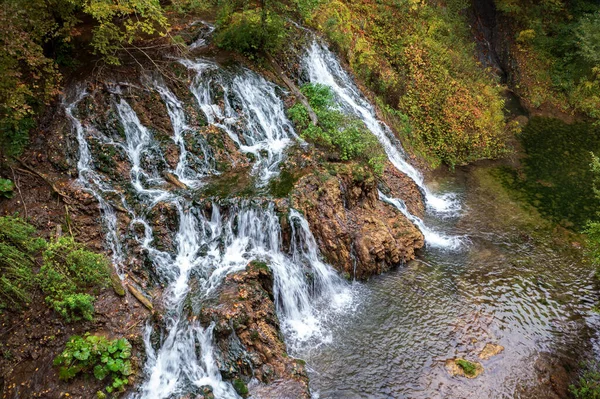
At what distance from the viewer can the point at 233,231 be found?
27.5ft

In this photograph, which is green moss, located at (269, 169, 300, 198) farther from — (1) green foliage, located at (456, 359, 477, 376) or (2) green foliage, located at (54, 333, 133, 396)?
(1) green foliage, located at (456, 359, 477, 376)

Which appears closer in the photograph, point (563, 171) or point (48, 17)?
point (48, 17)

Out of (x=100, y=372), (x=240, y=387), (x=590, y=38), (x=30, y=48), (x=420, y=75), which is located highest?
(x=590, y=38)

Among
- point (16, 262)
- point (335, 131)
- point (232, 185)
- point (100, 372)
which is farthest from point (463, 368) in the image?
point (16, 262)

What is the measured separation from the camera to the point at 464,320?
8.09 m

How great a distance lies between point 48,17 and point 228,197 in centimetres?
549

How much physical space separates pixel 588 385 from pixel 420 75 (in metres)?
12.1

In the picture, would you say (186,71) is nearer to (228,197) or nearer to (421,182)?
(228,197)

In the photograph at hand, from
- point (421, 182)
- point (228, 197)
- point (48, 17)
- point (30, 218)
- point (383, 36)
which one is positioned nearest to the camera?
point (30, 218)

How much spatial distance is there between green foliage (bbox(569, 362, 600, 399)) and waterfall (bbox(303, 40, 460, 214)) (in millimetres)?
5791

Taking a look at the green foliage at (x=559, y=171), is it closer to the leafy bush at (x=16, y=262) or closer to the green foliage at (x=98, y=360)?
the green foliage at (x=98, y=360)

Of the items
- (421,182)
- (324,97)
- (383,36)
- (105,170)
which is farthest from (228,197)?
(383,36)

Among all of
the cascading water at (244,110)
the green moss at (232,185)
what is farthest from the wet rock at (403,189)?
the green moss at (232,185)

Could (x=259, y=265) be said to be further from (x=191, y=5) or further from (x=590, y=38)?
(x=590, y=38)
